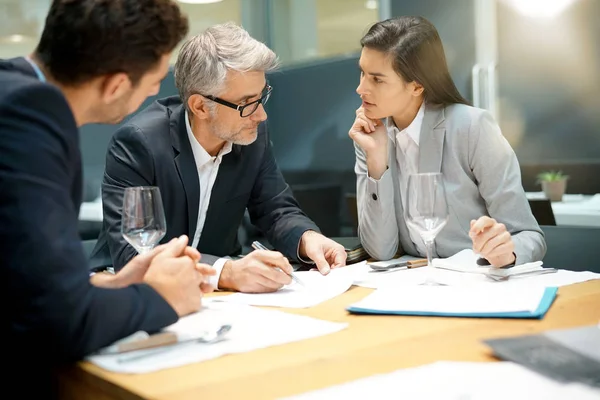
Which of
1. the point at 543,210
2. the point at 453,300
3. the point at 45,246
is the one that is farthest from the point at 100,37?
the point at 543,210

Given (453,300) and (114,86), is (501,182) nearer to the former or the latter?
(453,300)

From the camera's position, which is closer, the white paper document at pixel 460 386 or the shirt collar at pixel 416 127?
the white paper document at pixel 460 386

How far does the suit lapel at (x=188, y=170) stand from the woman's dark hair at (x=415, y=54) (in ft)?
2.33

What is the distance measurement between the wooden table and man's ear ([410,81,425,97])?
1138 mm

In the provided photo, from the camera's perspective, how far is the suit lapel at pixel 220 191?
7.57 feet

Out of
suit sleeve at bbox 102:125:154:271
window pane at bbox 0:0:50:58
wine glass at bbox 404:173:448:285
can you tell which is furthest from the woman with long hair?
window pane at bbox 0:0:50:58

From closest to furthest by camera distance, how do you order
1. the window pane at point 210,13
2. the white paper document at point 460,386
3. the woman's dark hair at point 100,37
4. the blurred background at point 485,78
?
the white paper document at point 460,386 < the woman's dark hair at point 100,37 < the blurred background at point 485,78 < the window pane at point 210,13

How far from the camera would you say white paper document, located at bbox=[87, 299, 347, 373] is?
107 cm

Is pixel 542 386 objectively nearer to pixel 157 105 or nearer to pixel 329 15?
pixel 157 105

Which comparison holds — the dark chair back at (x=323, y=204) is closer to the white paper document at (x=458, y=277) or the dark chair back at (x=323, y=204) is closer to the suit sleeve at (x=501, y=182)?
the suit sleeve at (x=501, y=182)

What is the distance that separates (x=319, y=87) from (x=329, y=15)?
60cm

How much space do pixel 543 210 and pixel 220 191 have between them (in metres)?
1.39

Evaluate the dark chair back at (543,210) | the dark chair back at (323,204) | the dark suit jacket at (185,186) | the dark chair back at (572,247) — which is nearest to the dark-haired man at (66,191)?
the dark suit jacket at (185,186)

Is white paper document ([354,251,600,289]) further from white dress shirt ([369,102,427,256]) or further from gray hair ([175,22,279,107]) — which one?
gray hair ([175,22,279,107])
